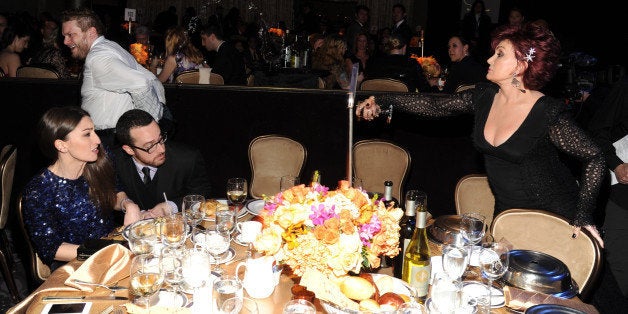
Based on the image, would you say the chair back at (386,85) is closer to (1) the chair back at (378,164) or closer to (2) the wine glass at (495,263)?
(1) the chair back at (378,164)

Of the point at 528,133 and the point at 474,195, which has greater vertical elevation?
the point at 528,133

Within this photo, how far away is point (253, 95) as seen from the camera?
4.52 metres

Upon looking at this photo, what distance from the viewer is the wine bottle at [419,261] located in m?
1.76

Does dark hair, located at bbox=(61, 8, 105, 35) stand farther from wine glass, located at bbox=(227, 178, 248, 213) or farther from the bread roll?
the bread roll

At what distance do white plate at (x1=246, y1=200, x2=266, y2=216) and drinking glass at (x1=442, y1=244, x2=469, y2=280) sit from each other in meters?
1.07

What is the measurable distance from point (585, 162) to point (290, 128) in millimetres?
2643

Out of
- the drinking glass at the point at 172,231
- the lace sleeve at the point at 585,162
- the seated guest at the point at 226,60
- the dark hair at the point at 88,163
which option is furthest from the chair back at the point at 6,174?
the seated guest at the point at 226,60

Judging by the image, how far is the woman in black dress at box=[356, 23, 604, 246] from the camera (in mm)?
2490

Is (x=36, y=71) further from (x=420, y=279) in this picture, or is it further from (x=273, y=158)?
(x=420, y=279)

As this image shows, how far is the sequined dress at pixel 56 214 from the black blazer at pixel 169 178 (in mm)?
364

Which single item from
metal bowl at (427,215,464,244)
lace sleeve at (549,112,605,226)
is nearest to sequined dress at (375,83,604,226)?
lace sleeve at (549,112,605,226)

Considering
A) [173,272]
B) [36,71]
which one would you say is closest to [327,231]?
[173,272]

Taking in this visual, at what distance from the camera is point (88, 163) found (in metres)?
2.57

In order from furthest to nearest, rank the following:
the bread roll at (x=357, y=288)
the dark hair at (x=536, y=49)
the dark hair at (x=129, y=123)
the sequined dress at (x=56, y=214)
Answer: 1. the dark hair at (x=129, y=123)
2. the dark hair at (x=536, y=49)
3. the sequined dress at (x=56, y=214)
4. the bread roll at (x=357, y=288)
